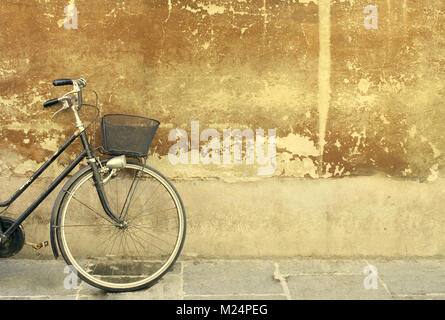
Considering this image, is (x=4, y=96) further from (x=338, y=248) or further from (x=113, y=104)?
(x=338, y=248)

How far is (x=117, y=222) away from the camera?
12.7 ft

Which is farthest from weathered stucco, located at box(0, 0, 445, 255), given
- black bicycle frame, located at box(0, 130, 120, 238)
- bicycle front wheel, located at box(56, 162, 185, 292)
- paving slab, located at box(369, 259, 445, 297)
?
paving slab, located at box(369, 259, 445, 297)

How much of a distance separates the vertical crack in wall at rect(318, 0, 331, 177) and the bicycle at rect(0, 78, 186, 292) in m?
1.32

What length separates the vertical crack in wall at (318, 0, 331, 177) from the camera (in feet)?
13.8

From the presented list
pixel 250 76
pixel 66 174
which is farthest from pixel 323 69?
pixel 66 174

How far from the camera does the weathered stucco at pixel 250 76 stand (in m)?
4.16

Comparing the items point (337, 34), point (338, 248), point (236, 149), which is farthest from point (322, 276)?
point (337, 34)

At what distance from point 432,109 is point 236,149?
1.65 meters

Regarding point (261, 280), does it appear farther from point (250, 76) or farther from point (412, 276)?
point (250, 76)

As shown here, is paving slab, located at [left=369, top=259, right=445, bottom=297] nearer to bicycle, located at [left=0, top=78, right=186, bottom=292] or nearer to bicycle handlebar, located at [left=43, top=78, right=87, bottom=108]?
bicycle, located at [left=0, top=78, right=186, bottom=292]

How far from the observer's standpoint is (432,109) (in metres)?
4.35
